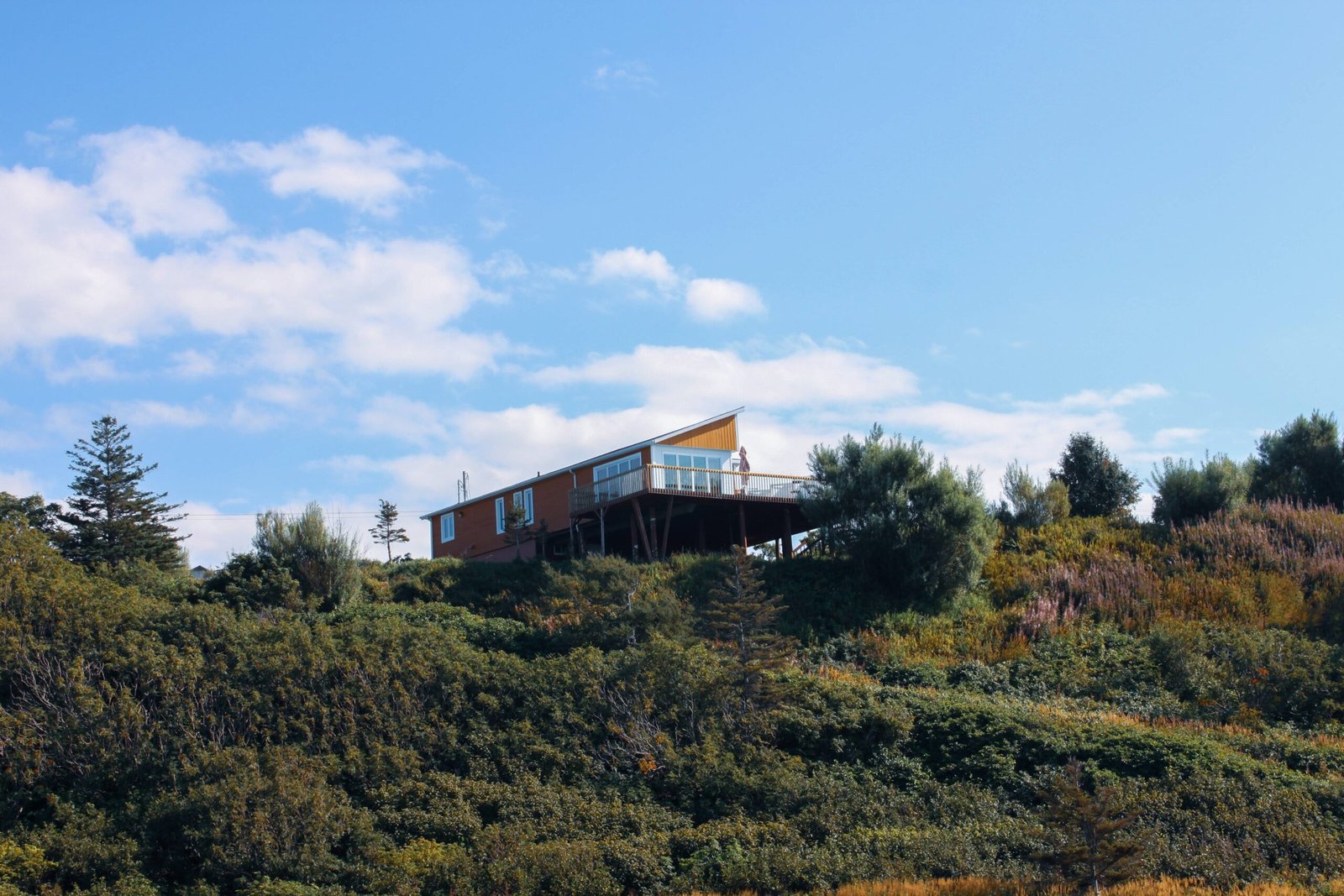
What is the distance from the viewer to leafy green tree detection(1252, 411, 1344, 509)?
1583 inches

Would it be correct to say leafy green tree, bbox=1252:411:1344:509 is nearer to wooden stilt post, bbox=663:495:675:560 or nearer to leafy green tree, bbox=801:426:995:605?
leafy green tree, bbox=801:426:995:605

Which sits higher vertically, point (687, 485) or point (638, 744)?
point (687, 485)

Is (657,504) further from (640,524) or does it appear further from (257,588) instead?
(257,588)

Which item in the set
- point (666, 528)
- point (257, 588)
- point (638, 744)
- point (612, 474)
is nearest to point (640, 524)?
point (666, 528)

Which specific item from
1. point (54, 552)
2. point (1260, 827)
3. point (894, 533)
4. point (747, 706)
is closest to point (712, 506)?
point (894, 533)

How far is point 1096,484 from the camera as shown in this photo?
40812 millimetres

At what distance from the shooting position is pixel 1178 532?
3288 centimetres

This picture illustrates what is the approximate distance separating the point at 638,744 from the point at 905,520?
1245 cm

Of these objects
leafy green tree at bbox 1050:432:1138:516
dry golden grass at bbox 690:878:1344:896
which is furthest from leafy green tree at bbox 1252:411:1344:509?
dry golden grass at bbox 690:878:1344:896

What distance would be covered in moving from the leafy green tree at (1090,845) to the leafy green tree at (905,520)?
47.7 feet

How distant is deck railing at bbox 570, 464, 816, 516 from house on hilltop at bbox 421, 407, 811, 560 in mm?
25

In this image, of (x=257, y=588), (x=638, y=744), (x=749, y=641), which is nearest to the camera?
(x=638, y=744)

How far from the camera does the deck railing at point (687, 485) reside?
34.3 m

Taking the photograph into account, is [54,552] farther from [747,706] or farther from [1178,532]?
[1178,532]
